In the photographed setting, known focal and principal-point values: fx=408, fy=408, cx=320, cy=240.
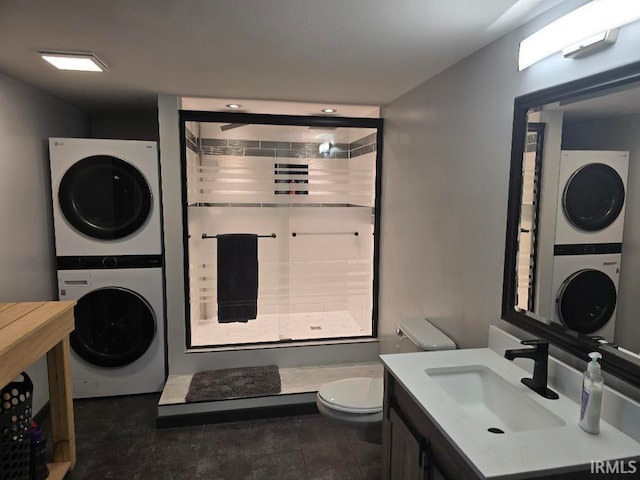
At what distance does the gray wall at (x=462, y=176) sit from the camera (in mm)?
1746

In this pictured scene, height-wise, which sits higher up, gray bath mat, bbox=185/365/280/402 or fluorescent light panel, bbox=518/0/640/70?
fluorescent light panel, bbox=518/0/640/70

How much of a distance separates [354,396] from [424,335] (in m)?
0.53

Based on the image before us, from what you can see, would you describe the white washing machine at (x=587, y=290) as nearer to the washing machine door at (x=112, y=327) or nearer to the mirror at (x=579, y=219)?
the mirror at (x=579, y=219)

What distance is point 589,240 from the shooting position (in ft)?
4.85

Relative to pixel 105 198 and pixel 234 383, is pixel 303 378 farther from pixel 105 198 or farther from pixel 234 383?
pixel 105 198

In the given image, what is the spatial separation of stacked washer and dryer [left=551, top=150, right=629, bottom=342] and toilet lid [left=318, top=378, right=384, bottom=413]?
41.5 inches

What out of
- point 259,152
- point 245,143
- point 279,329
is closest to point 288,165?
point 259,152

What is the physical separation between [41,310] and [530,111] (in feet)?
8.21

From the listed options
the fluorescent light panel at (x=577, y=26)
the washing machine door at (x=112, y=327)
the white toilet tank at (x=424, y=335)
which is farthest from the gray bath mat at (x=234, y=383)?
the fluorescent light panel at (x=577, y=26)

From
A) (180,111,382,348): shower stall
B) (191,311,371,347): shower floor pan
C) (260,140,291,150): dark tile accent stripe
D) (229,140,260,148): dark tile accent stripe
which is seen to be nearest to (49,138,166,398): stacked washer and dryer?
(180,111,382,348): shower stall

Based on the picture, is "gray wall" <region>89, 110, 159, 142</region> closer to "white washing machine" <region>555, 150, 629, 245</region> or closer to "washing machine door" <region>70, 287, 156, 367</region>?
"washing machine door" <region>70, 287, 156, 367</region>

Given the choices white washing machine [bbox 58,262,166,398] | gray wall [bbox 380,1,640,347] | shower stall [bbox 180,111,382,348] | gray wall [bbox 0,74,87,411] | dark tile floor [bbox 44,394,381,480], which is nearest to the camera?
gray wall [bbox 380,1,640,347]

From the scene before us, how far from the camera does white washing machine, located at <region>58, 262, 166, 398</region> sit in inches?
122

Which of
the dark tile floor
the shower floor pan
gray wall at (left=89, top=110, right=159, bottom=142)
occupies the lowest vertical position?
the dark tile floor
